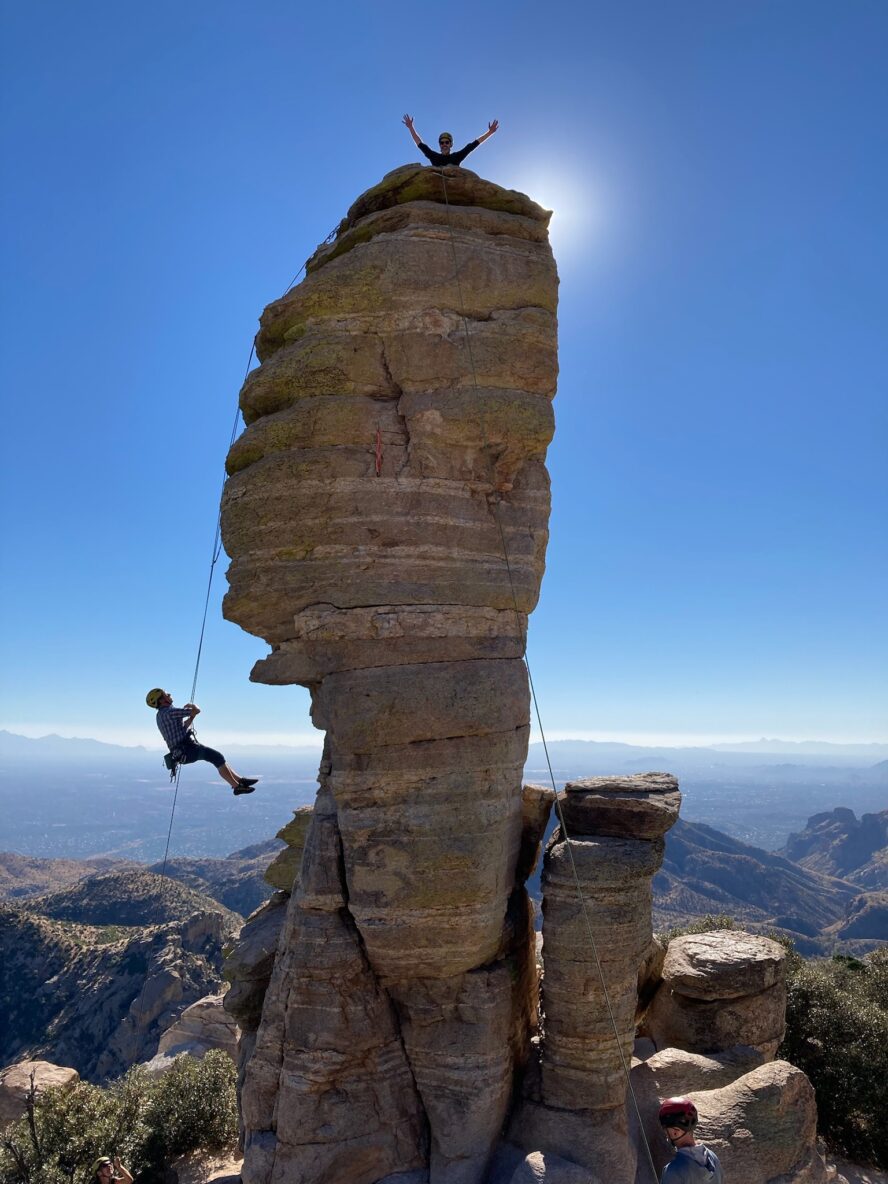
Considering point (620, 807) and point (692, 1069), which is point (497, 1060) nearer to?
point (692, 1069)

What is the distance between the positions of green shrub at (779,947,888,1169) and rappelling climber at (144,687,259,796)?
17.2m

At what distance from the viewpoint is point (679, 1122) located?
7.74 metres

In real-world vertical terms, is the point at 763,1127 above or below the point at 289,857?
below

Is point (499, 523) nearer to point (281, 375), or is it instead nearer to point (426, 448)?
point (426, 448)

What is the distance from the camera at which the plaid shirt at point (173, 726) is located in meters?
15.1

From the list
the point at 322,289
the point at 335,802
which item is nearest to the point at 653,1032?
the point at 335,802

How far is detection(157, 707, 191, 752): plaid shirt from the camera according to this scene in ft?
49.6

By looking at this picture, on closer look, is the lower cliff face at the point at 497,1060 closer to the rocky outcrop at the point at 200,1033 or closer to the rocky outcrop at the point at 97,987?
the rocky outcrop at the point at 200,1033

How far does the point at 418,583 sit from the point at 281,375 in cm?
510

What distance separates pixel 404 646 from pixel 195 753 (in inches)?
251

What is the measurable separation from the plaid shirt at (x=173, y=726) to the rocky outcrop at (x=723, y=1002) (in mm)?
12369

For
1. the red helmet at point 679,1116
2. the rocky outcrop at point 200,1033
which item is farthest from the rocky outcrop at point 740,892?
the red helmet at point 679,1116

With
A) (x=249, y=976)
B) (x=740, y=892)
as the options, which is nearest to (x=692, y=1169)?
(x=249, y=976)

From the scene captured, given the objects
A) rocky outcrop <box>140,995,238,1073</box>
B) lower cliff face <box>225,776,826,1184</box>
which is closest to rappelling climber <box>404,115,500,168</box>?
lower cliff face <box>225,776,826,1184</box>
